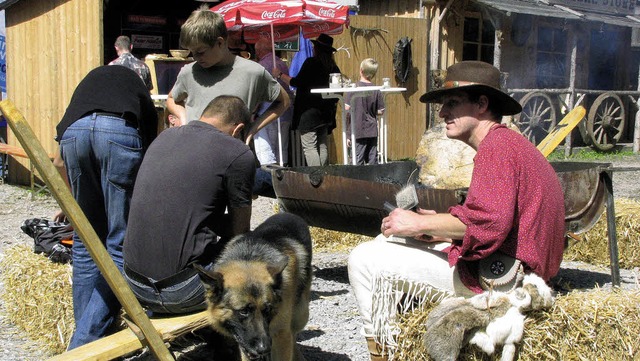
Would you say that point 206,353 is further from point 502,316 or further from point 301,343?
point 502,316

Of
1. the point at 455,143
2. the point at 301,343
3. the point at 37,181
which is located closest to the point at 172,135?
the point at 301,343

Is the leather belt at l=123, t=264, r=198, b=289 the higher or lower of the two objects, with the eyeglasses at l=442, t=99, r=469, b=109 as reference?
lower

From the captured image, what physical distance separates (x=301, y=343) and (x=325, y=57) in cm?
557

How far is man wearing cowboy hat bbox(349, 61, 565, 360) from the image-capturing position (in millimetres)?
3289

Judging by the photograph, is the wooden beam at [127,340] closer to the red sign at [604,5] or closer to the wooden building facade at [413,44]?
the wooden building facade at [413,44]

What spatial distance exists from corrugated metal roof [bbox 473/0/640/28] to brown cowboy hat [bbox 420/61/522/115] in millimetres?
11946

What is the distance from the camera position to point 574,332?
3568mm

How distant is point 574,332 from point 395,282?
912 millimetres

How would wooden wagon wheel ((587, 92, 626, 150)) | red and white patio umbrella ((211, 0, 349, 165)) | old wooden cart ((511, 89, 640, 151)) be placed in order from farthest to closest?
wooden wagon wheel ((587, 92, 626, 150)) → old wooden cart ((511, 89, 640, 151)) → red and white patio umbrella ((211, 0, 349, 165))

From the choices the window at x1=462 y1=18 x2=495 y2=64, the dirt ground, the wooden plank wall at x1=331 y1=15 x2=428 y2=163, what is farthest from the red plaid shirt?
the window at x1=462 y1=18 x2=495 y2=64

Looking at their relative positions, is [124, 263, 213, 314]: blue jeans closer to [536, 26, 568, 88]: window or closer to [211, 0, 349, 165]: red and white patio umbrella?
[211, 0, 349, 165]: red and white patio umbrella

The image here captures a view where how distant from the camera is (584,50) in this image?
1922cm

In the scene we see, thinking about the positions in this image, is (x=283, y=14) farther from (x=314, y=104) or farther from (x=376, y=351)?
(x=376, y=351)

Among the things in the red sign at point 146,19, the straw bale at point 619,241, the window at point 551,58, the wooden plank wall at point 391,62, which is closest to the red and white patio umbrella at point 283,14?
the wooden plank wall at point 391,62
